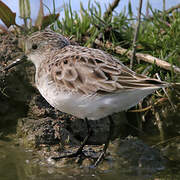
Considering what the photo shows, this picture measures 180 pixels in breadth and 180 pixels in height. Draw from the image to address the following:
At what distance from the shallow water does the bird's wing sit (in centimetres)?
91

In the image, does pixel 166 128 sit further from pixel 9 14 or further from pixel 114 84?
pixel 9 14

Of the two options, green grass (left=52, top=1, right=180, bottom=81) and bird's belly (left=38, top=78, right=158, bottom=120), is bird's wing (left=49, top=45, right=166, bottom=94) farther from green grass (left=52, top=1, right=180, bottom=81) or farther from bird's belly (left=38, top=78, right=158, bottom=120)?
green grass (left=52, top=1, right=180, bottom=81)

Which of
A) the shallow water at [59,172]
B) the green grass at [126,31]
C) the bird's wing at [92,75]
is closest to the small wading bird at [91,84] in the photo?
the bird's wing at [92,75]

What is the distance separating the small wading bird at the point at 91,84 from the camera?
3.53m

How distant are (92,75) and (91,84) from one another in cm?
10

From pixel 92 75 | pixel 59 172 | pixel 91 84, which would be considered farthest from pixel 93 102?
pixel 59 172

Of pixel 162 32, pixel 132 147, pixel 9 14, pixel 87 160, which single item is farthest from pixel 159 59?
pixel 9 14

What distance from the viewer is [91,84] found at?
362cm

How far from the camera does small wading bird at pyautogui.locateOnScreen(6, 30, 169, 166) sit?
3533 millimetres

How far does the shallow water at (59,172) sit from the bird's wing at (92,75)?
2.98ft

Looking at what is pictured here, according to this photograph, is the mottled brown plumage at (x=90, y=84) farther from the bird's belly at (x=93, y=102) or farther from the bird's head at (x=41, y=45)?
the bird's head at (x=41, y=45)

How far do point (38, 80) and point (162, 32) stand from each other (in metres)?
2.95

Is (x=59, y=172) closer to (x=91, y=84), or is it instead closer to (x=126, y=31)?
(x=91, y=84)

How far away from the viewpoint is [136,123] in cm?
548
